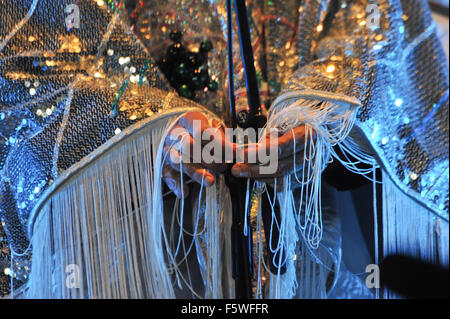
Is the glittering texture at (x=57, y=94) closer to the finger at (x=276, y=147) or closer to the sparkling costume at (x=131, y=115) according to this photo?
the sparkling costume at (x=131, y=115)

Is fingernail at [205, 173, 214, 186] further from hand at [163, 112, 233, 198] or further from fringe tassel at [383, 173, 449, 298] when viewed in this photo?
fringe tassel at [383, 173, 449, 298]

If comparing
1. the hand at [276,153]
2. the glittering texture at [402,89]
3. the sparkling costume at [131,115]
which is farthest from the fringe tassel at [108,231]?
the glittering texture at [402,89]

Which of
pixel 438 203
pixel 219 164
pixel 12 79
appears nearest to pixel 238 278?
pixel 219 164

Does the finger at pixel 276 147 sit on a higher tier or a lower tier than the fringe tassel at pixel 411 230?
higher

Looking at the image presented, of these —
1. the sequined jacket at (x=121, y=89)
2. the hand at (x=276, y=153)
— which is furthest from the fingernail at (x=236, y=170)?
the sequined jacket at (x=121, y=89)

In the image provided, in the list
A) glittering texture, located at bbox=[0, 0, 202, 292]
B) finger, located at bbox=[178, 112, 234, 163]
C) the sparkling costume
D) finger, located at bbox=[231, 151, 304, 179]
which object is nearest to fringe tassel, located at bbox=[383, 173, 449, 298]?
the sparkling costume

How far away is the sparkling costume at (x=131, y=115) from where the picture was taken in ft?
2.05

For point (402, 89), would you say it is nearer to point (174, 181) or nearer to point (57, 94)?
point (174, 181)

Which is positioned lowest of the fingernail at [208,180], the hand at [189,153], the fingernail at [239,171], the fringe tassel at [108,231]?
the fringe tassel at [108,231]

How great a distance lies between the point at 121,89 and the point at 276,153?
0.26 metres

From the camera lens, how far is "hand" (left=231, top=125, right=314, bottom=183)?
59 centimetres

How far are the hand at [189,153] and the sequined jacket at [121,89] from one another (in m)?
0.04

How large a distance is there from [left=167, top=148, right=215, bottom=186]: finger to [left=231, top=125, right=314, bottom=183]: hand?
1.4 inches

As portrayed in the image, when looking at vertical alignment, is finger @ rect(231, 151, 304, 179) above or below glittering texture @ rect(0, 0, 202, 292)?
below
